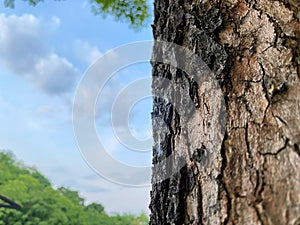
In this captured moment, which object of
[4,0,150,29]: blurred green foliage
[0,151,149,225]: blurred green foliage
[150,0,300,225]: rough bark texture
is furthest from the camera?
[0,151,149,225]: blurred green foliage

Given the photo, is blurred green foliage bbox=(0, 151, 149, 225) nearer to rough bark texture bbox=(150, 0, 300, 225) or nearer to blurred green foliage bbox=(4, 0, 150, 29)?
blurred green foliage bbox=(4, 0, 150, 29)

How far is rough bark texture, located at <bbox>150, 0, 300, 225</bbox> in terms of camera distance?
0.85 ft

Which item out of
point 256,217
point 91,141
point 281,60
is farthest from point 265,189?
point 91,141

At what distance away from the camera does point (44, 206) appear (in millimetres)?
2758

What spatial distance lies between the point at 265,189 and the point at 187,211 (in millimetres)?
94

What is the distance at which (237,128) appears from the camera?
30cm

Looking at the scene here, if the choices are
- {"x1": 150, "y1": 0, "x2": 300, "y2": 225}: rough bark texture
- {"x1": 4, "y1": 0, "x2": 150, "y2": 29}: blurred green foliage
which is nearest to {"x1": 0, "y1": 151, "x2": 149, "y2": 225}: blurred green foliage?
{"x1": 4, "y1": 0, "x2": 150, "y2": 29}: blurred green foliage

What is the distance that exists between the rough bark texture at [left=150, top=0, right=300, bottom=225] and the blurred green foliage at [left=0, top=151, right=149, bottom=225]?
2294 mm

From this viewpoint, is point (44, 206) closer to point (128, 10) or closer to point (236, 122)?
point (128, 10)

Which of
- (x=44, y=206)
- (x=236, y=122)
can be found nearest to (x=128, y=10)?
(x=236, y=122)

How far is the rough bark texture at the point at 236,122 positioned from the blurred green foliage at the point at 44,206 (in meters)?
2.29

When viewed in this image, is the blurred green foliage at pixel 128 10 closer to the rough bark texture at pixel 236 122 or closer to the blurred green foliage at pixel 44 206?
the rough bark texture at pixel 236 122

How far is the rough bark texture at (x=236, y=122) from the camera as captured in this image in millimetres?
258

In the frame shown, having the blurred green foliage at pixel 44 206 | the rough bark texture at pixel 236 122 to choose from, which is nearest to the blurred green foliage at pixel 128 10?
the rough bark texture at pixel 236 122
